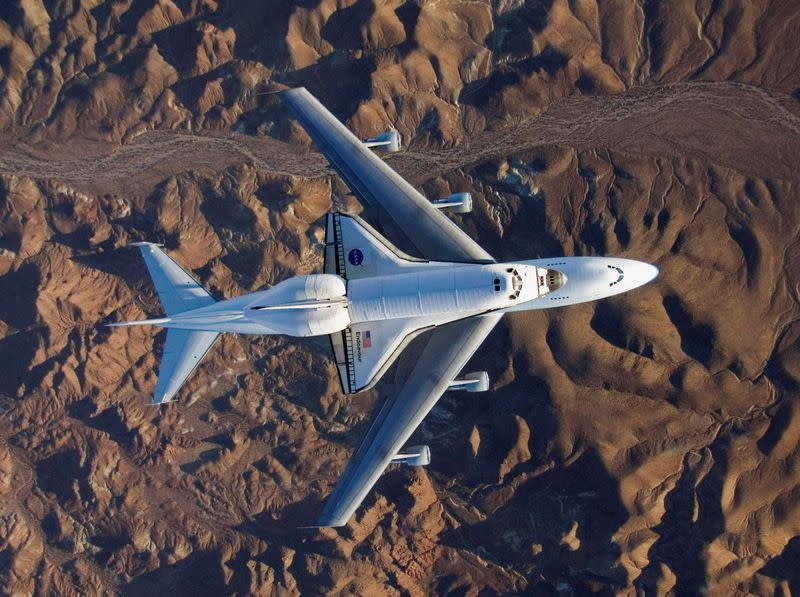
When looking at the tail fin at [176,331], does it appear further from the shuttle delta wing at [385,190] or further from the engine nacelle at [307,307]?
the shuttle delta wing at [385,190]

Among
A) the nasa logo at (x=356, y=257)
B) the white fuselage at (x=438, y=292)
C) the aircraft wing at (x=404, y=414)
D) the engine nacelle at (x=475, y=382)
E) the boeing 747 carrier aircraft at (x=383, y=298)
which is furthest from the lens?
the engine nacelle at (x=475, y=382)

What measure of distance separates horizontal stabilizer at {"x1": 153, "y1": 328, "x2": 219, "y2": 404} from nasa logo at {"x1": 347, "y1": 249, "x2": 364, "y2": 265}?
7.83 metres

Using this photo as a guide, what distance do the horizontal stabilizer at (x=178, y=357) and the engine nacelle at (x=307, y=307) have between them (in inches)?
194

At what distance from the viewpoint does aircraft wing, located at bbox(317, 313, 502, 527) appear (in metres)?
19.7

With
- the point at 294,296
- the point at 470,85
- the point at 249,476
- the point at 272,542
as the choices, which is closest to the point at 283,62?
the point at 470,85

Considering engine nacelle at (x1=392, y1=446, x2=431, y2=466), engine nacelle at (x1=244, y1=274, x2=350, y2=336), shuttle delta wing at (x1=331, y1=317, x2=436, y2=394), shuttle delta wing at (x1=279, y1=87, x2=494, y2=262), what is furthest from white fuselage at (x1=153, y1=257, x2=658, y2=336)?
engine nacelle at (x1=392, y1=446, x2=431, y2=466)

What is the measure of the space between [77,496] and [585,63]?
39.7 meters

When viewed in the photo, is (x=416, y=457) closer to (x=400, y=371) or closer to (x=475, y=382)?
(x=400, y=371)

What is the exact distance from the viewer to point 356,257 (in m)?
20.2

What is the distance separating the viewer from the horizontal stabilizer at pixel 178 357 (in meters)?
22.1

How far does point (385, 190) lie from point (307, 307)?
6381 millimetres

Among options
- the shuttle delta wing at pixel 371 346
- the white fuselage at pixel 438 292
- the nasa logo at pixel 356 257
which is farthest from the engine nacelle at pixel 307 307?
the nasa logo at pixel 356 257

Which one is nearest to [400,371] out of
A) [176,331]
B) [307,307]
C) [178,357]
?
[307,307]

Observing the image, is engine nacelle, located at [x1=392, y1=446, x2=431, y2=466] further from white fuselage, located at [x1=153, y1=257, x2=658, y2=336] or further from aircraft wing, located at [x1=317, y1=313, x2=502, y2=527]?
white fuselage, located at [x1=153, y1=257, x2=658, y2=336]
